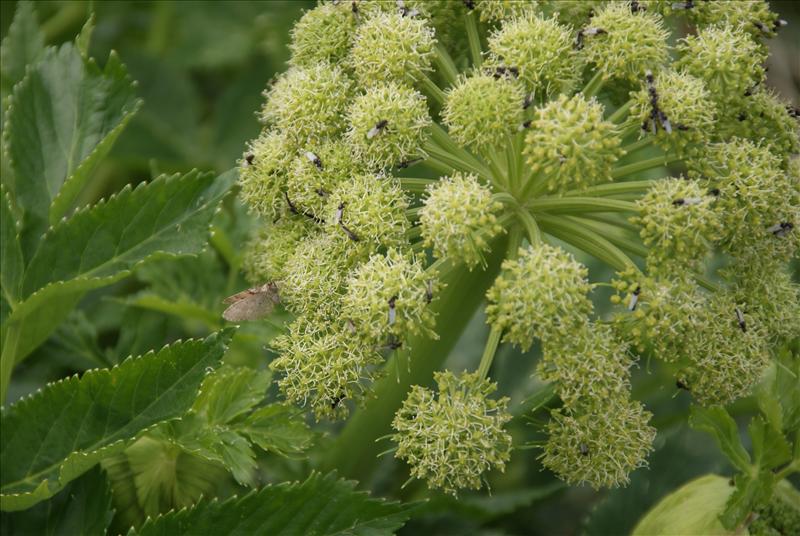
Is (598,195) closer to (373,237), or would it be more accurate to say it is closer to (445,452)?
(373,237)

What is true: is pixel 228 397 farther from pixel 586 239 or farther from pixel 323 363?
pixel 586 239

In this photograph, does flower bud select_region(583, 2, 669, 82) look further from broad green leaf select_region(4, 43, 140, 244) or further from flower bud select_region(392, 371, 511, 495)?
broad green leaf select_region(4, 43, 140, 244)

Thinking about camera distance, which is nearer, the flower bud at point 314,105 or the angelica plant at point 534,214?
the angelica plant at point 534,214

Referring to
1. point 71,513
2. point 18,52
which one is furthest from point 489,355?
point 18,52

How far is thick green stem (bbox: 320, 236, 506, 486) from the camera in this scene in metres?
1.98

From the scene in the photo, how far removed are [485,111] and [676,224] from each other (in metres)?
0.42

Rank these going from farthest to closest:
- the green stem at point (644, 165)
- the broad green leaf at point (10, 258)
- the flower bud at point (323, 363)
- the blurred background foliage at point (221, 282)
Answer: the blurred background foliage at point (221, 282), the broad green leaf at point (10, 258), the green stem at point (644, 165), the flower bud at point (323, 363)

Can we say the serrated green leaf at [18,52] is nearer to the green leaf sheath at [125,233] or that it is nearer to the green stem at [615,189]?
the green leaf sheath at [125,233]

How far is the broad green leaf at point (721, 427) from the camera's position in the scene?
185 cm

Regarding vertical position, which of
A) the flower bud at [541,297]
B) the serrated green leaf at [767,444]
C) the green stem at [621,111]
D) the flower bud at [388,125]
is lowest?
the serrated green leaf at [767,444]

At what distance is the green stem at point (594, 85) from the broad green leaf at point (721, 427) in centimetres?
68

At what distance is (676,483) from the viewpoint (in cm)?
264

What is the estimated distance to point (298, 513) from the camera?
1843mm

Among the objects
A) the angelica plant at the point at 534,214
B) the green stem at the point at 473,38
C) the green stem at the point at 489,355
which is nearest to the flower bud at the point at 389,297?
the angelica plant at the point at 534,214
